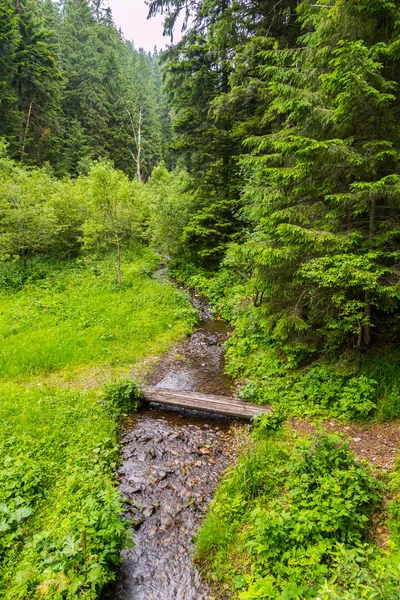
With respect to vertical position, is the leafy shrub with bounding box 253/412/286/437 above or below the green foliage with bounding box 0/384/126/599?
above

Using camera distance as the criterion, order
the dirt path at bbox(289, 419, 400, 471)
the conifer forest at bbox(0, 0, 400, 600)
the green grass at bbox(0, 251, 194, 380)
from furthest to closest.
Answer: the green grass at bbox(0, 251, 194, 380) < the dirt path at bbox(289, 419, 400, 471) < the conifer forest at bbox(0, 0, 400, 600)

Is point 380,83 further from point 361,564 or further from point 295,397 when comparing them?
point 361,564

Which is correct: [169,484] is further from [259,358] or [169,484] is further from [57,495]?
[259,358]

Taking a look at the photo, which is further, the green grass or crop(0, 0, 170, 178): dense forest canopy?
crop(0, 0, 170, 178): dense forest canopy

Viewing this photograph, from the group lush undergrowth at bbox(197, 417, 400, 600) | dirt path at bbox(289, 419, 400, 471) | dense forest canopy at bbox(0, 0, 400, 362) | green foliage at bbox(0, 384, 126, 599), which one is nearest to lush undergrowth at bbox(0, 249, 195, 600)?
green foliage at bbox(0, 384, 126, 599)

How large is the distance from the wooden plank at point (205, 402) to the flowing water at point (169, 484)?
239 millimetres

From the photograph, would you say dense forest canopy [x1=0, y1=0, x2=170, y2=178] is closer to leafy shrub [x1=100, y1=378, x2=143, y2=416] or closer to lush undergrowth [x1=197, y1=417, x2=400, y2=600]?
leafy shrub [x1=100, y1=378, x2=143, y2=416]

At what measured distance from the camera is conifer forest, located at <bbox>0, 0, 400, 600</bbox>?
3559mm

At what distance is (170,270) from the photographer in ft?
62.3

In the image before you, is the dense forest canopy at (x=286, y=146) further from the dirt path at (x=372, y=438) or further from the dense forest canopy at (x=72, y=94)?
the dirt path at (x=372, y=438)

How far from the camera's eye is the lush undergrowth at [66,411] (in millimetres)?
3562

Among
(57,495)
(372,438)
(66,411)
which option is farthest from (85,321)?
(372,438)

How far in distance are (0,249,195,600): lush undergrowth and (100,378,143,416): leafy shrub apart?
28 millimetres

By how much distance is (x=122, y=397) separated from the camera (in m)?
7.37
